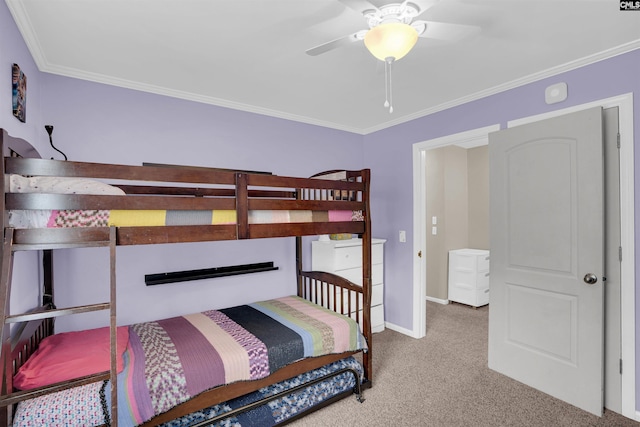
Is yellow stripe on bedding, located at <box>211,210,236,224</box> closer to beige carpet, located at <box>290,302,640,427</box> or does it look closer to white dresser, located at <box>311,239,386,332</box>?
beige carpet, located at <box>290,302,640,427</box>

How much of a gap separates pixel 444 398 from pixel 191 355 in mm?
1861

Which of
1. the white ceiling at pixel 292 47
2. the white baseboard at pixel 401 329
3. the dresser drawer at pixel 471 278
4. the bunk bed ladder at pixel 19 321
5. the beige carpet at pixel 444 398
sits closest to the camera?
the bunk bed ladder at pixel 19 321

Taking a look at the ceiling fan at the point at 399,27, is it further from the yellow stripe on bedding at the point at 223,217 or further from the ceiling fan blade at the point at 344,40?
the yellow stripe on bedding at the point at 223,217

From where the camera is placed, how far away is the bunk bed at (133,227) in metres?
1.37

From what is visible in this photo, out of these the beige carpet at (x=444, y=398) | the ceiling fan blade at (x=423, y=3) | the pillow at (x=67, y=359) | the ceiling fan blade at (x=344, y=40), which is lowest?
the beige carpet at (x=444, y=398)

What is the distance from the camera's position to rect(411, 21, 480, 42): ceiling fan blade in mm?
1490

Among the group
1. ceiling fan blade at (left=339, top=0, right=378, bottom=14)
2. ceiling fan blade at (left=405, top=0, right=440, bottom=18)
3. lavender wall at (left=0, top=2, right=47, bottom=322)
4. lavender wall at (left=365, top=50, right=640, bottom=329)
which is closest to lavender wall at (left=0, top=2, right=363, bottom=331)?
lavender wall at (left=0, top=2, right=47, bottom=322)

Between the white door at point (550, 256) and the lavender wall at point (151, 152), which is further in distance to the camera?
the lavender wall at point (151, 152)

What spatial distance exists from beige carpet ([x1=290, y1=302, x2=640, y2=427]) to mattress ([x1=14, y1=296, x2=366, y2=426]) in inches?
17.3

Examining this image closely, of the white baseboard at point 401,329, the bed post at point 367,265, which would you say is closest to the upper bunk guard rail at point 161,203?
the bed post at point 367,265

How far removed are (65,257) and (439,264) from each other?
444 cm

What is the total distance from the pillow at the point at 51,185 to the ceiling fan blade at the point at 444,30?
1768 mm

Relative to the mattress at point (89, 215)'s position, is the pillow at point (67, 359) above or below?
below

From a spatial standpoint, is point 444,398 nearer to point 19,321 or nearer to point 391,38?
point 391,38
